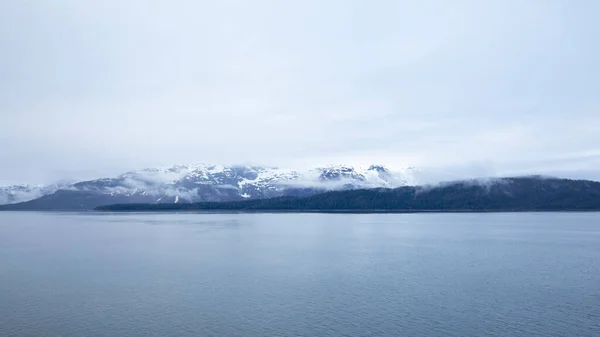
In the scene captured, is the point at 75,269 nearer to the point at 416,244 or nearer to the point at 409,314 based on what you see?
the point at 409,314

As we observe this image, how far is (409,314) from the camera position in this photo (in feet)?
102

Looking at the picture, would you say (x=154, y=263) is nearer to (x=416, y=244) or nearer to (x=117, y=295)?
(x=117, y=295)

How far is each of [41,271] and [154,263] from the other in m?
11.5

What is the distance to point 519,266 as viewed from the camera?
1991 inches

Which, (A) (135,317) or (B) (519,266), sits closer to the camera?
(A) (135,317)

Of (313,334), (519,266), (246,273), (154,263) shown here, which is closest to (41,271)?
(154,263)

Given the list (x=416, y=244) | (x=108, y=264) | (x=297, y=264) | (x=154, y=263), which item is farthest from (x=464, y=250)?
(x=108, y=264)

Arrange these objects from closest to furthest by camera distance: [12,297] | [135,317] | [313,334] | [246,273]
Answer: [313,334]
[135,317]
[12,297]
[246,273]

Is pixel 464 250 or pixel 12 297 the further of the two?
pixel 464 250

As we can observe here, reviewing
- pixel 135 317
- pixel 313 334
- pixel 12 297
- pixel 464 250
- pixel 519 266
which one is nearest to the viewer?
pixel 313 334

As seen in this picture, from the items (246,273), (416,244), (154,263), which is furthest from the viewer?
(416,244)

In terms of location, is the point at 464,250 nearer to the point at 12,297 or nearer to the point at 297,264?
the point at 297,264

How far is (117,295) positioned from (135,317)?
7.12 metres

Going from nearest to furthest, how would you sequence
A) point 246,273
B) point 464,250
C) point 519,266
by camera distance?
1. point 246,273
2. point 519,266
3. point 464,250
